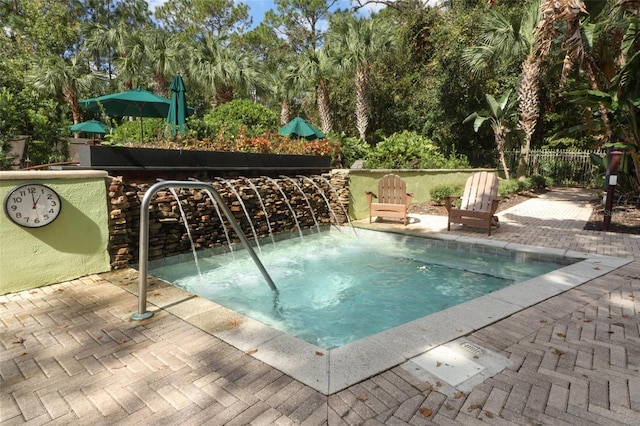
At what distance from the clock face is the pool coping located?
52.1 inches

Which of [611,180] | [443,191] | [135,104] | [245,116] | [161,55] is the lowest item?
[443,191]

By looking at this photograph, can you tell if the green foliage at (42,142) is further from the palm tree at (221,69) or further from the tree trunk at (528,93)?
the tree trunk at (528,93)

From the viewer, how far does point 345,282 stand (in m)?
4.78

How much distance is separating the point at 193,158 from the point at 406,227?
14.6 ft

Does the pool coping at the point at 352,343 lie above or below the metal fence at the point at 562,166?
below

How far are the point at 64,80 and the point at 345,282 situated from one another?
2161cm

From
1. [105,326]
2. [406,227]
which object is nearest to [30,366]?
[105,326]

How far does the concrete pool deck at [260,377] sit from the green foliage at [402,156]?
906 centimetres

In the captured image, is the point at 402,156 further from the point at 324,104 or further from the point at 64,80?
the point at 64,80

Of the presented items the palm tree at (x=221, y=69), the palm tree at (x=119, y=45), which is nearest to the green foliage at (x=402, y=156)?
the palm tree at (x=221, y=69)

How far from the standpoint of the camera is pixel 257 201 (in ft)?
21.4

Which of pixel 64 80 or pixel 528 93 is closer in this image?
pixel 528 93

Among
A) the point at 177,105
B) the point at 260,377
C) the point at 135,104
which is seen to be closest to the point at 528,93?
the point at 177,105

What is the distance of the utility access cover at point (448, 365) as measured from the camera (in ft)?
7.04
